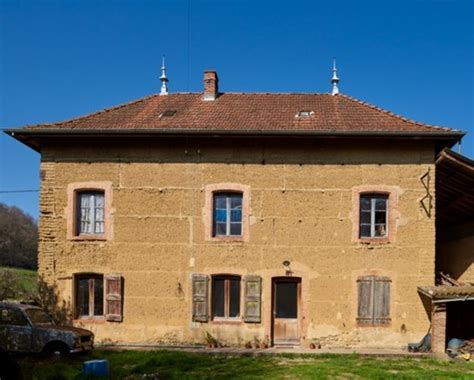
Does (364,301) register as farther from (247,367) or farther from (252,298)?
(247,367)

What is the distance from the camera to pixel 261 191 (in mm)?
14508

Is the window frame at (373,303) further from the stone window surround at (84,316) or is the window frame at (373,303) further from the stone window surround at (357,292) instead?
the stone window surround at (84,316)

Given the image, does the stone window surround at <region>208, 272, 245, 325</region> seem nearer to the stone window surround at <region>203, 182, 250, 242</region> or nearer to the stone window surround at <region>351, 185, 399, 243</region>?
the stone window surround at <region>203, 182, 250, 242</region>

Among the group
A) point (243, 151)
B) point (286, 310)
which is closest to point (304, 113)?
point (243, 151)

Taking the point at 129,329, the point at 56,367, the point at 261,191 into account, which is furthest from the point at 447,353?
the point at 56,367

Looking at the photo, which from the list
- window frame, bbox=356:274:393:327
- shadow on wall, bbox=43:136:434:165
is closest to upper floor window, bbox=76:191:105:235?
shadow on wall, bbox=43:136:434:165

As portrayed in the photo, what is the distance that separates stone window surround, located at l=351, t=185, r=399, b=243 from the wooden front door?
2.28 metres

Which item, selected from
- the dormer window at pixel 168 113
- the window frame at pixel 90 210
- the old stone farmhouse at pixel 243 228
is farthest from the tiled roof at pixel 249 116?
Answer: the window frame at pixel 90 210

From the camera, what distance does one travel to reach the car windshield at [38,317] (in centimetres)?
1212

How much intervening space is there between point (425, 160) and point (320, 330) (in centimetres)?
586

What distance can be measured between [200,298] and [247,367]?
3350 millimetres

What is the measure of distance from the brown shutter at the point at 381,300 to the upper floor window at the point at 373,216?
52.9 inches

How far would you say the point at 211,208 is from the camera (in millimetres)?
14539

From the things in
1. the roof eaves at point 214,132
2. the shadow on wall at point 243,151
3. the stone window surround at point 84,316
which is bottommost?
the stone window surround at point 84,316
